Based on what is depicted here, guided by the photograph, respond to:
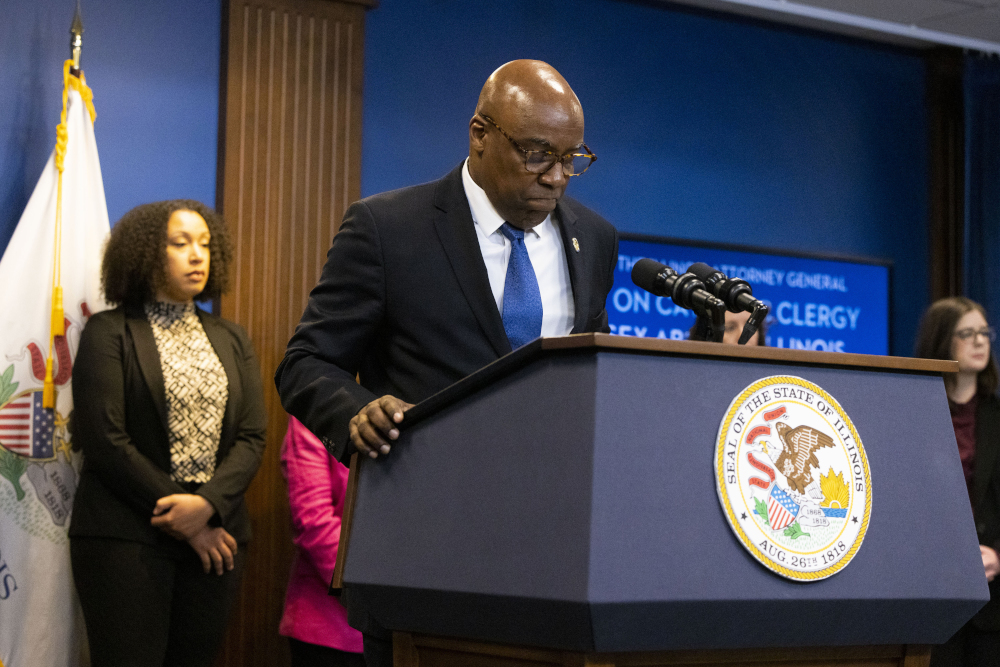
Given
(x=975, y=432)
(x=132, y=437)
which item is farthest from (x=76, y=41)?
(x=975, y=432)

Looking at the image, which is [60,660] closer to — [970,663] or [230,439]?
[230,439]

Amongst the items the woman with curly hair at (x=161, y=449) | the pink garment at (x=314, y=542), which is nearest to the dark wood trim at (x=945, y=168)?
the pink garment at (x=314, y=542)

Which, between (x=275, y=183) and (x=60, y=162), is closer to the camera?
(x=60, y=162)

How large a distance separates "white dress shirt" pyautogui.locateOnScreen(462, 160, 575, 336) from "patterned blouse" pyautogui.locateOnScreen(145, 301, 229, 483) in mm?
1920

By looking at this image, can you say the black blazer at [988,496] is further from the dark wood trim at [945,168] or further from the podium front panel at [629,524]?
the podium front panel at [629,524]

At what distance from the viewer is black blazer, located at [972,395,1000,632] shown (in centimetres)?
351

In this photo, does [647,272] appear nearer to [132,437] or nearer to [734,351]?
[734,351]

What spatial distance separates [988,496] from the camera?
3605mm

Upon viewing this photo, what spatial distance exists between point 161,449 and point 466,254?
78.8 inches

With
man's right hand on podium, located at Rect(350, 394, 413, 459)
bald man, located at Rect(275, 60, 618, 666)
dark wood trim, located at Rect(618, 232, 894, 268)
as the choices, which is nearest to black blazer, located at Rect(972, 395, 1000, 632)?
dark wood trim, located at Rect(618, 232, 894, 268)

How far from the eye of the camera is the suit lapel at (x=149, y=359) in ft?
11.2

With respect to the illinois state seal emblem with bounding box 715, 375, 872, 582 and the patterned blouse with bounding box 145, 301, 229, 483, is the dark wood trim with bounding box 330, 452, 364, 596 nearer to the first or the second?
the illinois state seal emblem with bounding box 715, 375, 872, 582

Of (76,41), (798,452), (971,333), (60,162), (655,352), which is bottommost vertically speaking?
(798,452)

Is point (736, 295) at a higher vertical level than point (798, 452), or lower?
higher
